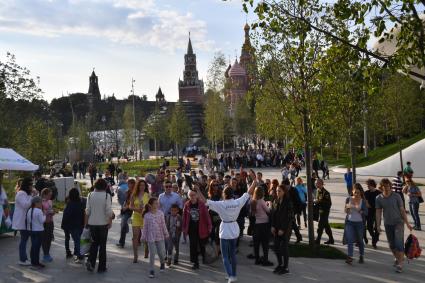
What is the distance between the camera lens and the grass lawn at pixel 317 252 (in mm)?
11219

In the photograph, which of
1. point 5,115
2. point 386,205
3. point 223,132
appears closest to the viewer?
point 386,205

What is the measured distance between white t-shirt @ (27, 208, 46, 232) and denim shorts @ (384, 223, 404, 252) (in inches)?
272

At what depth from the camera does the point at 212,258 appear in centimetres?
1047

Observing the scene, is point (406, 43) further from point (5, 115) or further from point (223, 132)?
point (223, 132)

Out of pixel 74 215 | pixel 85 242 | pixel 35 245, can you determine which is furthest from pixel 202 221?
pixel 35 245

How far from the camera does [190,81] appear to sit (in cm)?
13900

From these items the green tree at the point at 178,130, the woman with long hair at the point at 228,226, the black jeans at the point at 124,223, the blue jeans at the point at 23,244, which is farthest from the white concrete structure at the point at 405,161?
the green tree at the point at 178,130

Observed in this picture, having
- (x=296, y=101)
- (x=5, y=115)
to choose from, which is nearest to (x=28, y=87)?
(x=5, y=115)

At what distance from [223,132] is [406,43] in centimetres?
5038

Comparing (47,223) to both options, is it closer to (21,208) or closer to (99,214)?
(21,208)

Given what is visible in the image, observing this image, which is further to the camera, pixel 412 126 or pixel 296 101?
pixel 412 126

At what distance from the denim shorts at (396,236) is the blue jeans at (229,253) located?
3243 mm

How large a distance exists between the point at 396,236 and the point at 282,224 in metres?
2.29

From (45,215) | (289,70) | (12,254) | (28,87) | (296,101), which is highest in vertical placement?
(28,87)
